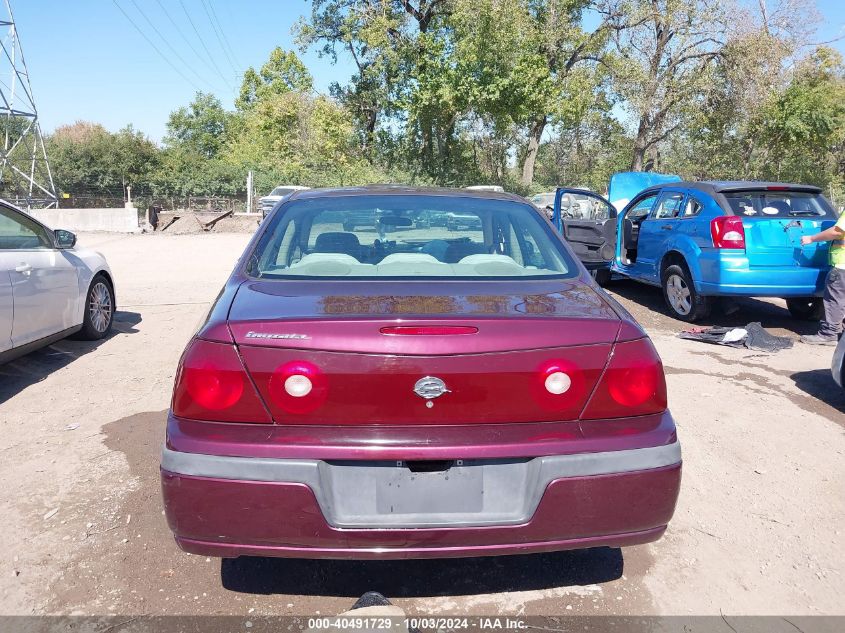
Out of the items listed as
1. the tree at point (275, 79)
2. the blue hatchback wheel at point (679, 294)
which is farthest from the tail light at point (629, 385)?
the tree at point (275, 79)

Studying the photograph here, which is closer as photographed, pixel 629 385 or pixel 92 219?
pixel 629 385

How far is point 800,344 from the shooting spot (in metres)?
7.24

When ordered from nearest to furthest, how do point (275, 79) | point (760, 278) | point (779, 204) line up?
point (760, 278)
point (779, 204)
point (275, 79)

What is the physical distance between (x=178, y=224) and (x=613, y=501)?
2704 cm

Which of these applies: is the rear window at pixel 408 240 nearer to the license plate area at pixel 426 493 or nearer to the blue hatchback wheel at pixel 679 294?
the license plate area at pixel 426 493

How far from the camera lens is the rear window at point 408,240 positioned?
10.1 feet

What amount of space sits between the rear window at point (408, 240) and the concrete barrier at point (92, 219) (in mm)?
26451

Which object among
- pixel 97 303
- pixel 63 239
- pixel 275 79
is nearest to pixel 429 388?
pixel 63 239

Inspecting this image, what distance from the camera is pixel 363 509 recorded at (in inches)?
88.6

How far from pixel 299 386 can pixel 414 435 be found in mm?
415

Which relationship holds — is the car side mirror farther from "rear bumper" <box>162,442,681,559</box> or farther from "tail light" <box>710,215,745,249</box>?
"tail light" <box>710,215,745,249</box>

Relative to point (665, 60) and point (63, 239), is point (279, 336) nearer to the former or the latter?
point (63, 239)

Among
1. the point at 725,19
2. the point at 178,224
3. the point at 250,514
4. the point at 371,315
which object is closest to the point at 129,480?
the point at 250,514

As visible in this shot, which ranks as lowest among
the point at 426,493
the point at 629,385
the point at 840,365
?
the point at 840,365
